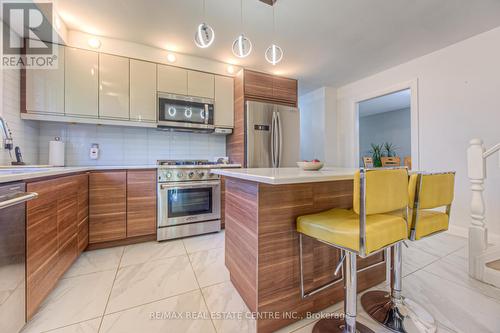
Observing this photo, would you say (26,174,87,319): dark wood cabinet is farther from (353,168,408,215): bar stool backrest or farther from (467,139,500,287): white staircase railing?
(467,139,500,287): white staircase railing

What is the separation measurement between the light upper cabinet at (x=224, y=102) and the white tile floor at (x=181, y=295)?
192 centimetres

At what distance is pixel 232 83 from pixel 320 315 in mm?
3138

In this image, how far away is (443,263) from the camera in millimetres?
1905

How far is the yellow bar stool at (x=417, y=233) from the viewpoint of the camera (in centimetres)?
111

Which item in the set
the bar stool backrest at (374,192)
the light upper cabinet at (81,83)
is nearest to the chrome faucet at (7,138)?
the light upper cabinet at (81,83)

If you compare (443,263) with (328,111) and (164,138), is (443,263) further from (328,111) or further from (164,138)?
(164,138)

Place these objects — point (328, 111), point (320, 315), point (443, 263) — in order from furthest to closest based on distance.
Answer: point (328, 111) < point (443, 263) < point (320, 315)

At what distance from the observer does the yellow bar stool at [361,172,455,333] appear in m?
1.11

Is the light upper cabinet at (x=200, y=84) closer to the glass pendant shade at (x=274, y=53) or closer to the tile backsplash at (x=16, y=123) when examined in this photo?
the glass pendant shade at (x=274, y=53)

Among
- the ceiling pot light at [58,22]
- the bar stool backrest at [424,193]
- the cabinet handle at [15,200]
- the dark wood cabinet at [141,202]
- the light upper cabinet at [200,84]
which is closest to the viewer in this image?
the cabinet handle at [15,200]

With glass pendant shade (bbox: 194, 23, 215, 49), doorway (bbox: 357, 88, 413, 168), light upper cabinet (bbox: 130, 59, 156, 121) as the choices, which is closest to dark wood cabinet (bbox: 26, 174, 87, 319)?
light upper cabinet (bbox: 130, 59, 156, 121)

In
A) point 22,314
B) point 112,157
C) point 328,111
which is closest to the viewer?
point 22,314

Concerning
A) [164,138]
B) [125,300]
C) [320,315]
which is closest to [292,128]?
[164,138]

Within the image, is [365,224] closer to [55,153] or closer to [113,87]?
[113,87]
